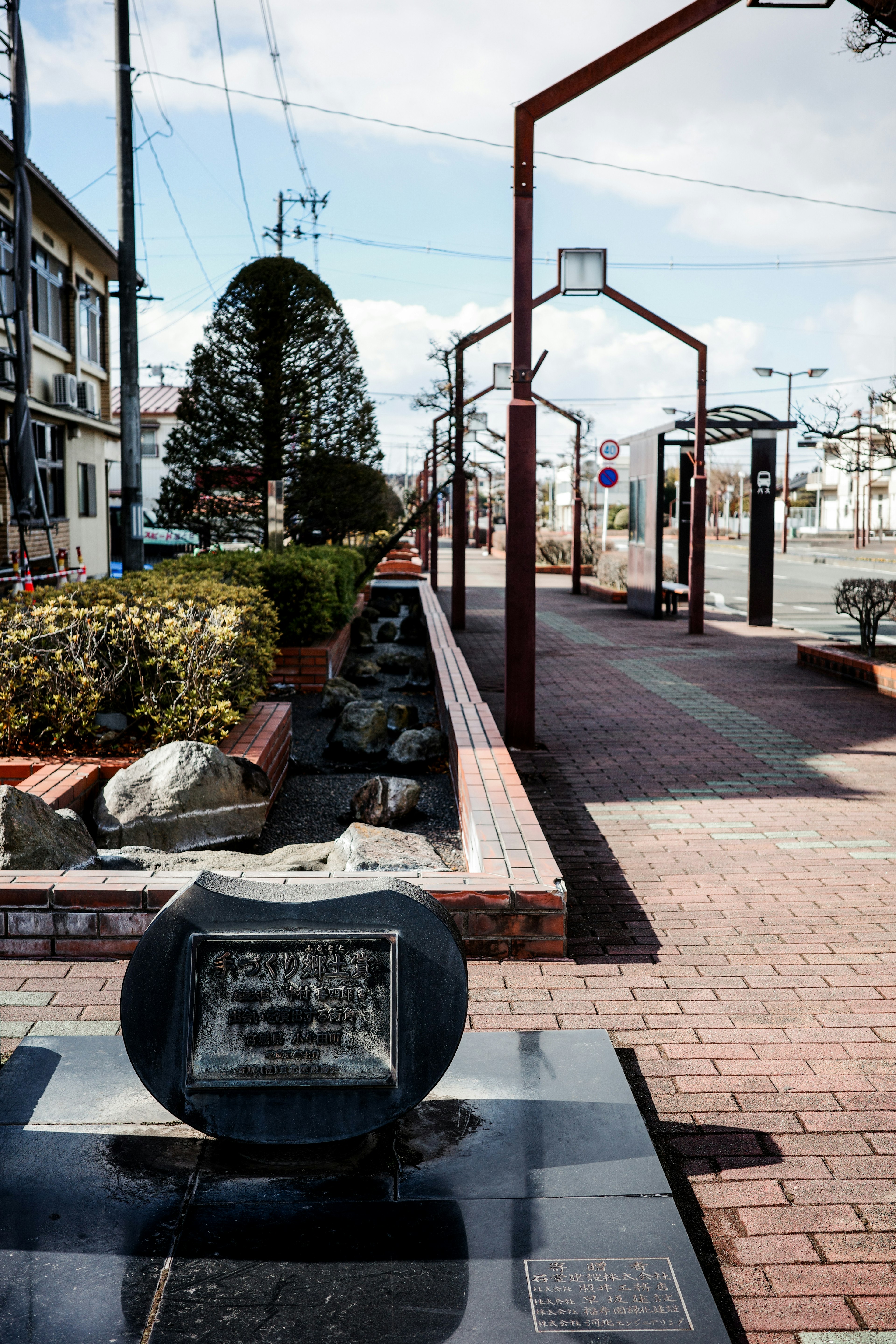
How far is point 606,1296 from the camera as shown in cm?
247

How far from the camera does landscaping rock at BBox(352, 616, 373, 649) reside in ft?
54.2

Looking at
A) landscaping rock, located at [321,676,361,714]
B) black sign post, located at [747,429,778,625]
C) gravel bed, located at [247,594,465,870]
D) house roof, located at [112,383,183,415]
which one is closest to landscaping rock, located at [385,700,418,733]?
gravel bed, located at [247,594,465,870]

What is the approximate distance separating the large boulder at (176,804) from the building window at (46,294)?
59.6 ft

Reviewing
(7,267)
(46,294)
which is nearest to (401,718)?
(7,267)

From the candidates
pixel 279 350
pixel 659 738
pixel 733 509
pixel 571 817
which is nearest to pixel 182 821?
pixel 571 817

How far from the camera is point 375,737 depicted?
28.9ft

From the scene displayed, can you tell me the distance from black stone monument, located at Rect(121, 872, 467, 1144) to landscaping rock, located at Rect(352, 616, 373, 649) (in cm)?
1357

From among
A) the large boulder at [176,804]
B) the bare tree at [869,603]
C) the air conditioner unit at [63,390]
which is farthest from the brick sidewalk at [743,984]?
the air conditioner unit at [63,390]

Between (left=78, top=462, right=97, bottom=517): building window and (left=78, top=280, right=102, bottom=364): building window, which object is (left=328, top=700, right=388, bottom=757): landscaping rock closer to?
(left=78, top=462, right=97, bottom=517): building window

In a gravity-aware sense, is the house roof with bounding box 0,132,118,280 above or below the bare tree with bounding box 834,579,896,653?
above

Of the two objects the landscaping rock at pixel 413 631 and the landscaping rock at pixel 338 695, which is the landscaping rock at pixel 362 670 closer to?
the landscaping rock at pixel 338 695

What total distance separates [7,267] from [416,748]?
52.9ft

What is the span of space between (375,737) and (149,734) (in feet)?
7.33

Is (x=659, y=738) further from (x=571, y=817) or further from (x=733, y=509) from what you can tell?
(x=733, y=509)
